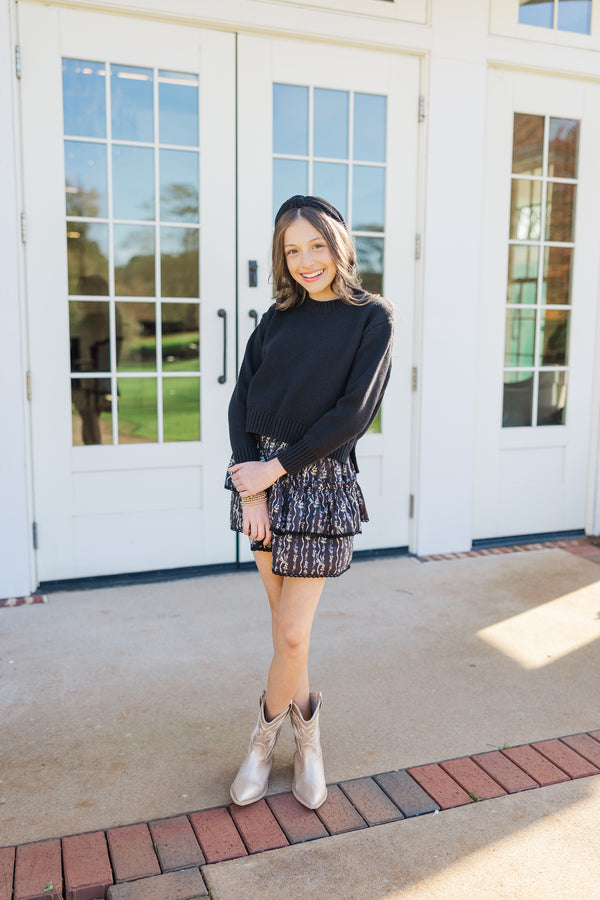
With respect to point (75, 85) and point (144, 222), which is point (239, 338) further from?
point (75, 85)

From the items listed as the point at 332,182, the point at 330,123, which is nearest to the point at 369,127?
the point at 330,123

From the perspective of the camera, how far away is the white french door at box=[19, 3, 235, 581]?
3.31 meters

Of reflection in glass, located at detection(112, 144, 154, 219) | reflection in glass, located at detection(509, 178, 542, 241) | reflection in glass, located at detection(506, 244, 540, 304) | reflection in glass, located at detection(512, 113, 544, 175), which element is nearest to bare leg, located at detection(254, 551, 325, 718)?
reflection in glass, located at detection(112, 144, 154, 219)

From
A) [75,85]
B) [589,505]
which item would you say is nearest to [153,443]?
[75,85]

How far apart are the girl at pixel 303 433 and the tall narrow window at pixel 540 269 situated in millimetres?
2523

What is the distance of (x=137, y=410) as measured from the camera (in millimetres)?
3576

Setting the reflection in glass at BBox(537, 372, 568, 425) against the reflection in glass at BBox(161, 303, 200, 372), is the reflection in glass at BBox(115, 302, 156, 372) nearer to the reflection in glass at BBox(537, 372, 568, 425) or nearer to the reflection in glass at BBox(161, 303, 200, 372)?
the reflection in glass at BBox(161, 303, 200, 372)

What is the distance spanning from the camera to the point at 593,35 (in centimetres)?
409

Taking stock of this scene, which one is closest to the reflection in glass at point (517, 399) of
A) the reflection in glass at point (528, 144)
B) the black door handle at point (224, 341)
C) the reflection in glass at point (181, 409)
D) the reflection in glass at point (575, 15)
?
the reflection in glass at point (528, 144)

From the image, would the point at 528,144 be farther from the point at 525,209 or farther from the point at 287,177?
the point at 287,177

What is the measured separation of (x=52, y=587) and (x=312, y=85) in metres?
2.62

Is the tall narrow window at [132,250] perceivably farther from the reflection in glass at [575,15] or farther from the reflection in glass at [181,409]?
the reflection in glass at [575,15]

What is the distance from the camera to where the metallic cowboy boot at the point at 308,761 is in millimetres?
1955

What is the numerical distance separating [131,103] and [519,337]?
2300mm
